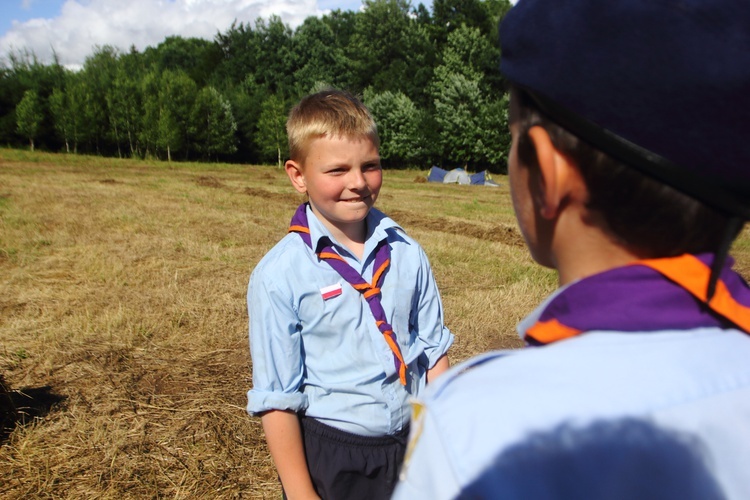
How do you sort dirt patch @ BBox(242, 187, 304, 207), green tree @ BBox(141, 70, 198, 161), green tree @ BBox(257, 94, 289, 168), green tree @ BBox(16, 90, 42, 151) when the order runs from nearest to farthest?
dirt patch @ BBox(242, 187, 304, 207) → green tree @ BBox(16, 90, 42, 151) → green tree @ BBox(141, 70, 198, 161) → green tree @ BBox(257, 94, 289, 168)

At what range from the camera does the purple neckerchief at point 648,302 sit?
2.27 ft

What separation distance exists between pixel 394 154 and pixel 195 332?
37.8 metres

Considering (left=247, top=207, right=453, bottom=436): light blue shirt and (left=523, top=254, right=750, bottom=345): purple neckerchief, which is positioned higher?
(left=523, top=254, right=750, bottom=345): purple neckerchief

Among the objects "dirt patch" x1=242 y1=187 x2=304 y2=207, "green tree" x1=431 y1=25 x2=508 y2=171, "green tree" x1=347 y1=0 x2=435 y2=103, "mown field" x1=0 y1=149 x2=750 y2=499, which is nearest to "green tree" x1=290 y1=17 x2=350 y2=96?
"green tree" x1=347 y1=0 x2=435 y2=103

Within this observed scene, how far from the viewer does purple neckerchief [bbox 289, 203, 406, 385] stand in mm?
1886

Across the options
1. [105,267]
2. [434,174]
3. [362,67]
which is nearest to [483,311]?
[105,267]

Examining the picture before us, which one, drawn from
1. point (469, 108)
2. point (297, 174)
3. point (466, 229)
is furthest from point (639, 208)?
point (469, 108)

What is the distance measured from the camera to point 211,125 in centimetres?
4403

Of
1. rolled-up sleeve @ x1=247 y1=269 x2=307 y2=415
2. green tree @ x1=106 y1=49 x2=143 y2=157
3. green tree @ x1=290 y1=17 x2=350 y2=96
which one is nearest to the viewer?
rolled-up sleeve @ x1=247 y1=269 x2=307 y2=415

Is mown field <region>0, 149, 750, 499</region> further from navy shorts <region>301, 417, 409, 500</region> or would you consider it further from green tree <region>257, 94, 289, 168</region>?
green tree <region>257, 94, 289, 168</region>

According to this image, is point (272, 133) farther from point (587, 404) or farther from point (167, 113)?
point (587, 404)

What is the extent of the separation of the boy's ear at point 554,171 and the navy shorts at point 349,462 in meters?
1.29

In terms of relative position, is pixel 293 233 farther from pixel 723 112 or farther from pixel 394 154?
pixel 394 154

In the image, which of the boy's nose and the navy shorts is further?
the boy's nose
